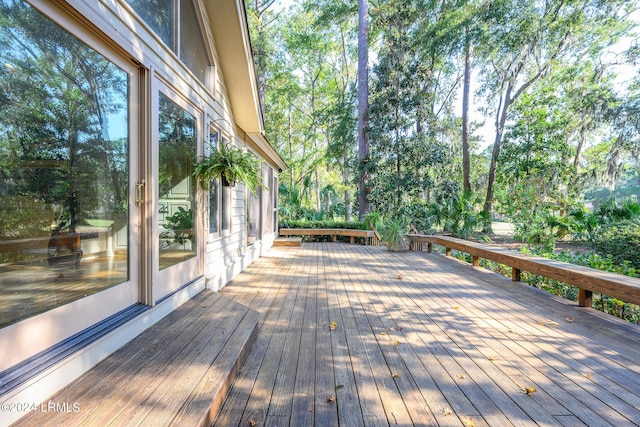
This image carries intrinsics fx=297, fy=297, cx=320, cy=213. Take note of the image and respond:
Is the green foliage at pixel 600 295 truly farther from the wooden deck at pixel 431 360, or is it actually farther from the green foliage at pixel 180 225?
the green foliage at pixel 180 225

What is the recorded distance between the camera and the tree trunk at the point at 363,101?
1030 cm

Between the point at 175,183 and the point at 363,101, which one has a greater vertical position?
the point at 363,101

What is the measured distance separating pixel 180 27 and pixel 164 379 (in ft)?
10.6

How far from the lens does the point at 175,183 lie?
9.43ft

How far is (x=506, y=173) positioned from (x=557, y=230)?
416cm

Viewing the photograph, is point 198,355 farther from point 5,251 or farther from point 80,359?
point 5,251

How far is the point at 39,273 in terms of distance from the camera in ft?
5.11

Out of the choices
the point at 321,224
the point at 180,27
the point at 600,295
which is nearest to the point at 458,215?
the point at 321,224

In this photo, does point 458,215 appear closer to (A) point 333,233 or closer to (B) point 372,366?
(A) point 333,233

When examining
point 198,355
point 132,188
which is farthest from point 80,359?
point 132,188

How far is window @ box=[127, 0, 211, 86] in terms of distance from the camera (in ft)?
8.32

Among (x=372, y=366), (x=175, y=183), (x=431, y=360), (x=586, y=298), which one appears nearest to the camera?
(x=372, y=366)

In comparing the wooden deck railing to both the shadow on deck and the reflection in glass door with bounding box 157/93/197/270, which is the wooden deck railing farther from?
the reflection in glass door with bounding box 157/93/197/270

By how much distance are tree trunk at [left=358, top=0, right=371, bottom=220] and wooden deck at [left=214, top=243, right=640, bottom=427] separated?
21.4 ft
